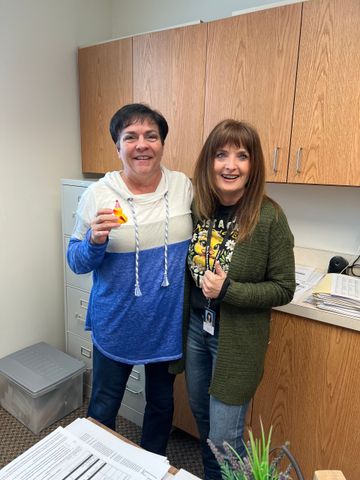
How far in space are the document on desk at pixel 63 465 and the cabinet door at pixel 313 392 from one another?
2.75 feet

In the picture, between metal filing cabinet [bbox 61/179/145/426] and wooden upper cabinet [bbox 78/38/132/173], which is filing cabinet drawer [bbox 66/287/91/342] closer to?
metal filing cabinet [bbox 61/179/145/426]

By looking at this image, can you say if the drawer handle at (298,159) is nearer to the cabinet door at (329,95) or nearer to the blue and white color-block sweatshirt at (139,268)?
the cabinet door at (329,95)

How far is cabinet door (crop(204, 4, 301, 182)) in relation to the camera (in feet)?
4.86

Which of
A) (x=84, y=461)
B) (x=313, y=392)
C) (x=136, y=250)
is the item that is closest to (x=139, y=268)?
(x=136, y=250)

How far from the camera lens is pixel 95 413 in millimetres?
1400

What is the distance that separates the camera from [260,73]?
5.09 feet

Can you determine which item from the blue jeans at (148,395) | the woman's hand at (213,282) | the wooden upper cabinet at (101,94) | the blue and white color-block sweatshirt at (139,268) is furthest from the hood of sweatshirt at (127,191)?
the wooden upper cabinet at (101,94)

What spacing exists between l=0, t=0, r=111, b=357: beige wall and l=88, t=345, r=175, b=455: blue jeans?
99cm

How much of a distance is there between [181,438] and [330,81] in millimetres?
1844

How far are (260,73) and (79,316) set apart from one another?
1650mm

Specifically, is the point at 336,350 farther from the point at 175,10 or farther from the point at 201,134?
the point at 175,10

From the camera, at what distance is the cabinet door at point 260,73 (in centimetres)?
148

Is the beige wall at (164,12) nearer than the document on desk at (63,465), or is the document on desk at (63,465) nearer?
the document on desk at (63,465)

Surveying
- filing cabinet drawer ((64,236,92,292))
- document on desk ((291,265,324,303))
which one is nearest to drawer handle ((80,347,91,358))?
filing cabinet drawer ((64,236,92,292))
